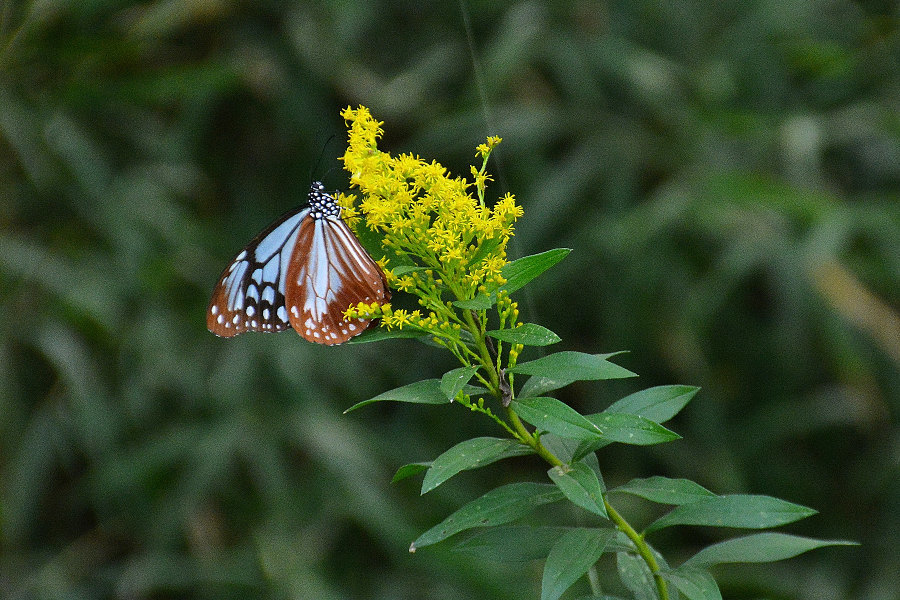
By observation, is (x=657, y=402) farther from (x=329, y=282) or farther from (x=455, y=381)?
(x=329, y=282)

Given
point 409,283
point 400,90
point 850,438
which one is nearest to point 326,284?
point 409,283

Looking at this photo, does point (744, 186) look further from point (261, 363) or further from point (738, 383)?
point (261, 363)

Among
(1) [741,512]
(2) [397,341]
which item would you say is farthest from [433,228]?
(2) [397,341]

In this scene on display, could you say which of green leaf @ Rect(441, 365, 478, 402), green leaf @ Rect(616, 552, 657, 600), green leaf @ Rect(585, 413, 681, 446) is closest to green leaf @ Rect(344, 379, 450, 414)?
green leaf @ Rect(441, 365, 478, 402)

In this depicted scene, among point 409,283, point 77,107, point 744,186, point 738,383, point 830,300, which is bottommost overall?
point 738,383

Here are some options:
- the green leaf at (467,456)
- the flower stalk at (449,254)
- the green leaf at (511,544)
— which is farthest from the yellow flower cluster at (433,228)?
the green leaf at (511,544)

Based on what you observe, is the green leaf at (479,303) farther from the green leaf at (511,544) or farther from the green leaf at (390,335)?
the green leaf at (511,544)
